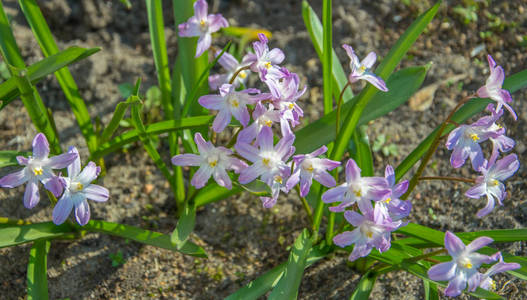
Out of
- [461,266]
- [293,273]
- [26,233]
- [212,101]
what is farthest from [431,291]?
[26,233]

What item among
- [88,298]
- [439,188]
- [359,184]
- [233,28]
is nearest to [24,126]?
[88,298]

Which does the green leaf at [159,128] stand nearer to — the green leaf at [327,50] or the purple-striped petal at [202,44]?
the purple-striped petal at [202,44]

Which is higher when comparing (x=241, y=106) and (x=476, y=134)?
(x=241, y=106)

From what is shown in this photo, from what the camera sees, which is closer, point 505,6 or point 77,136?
point 77,136

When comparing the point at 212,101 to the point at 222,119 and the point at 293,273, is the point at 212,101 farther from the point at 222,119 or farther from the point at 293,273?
the point at 293,273

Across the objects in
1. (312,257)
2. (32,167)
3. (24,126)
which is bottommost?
(312,257)

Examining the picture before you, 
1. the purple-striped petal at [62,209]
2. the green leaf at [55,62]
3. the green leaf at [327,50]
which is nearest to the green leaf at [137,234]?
the purple-striped petal at [62,209]

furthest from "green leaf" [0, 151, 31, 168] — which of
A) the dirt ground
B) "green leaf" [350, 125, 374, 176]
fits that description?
"green leaf" [350, 125, 374, 176]

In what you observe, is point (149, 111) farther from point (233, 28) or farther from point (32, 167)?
point (32, 167)
